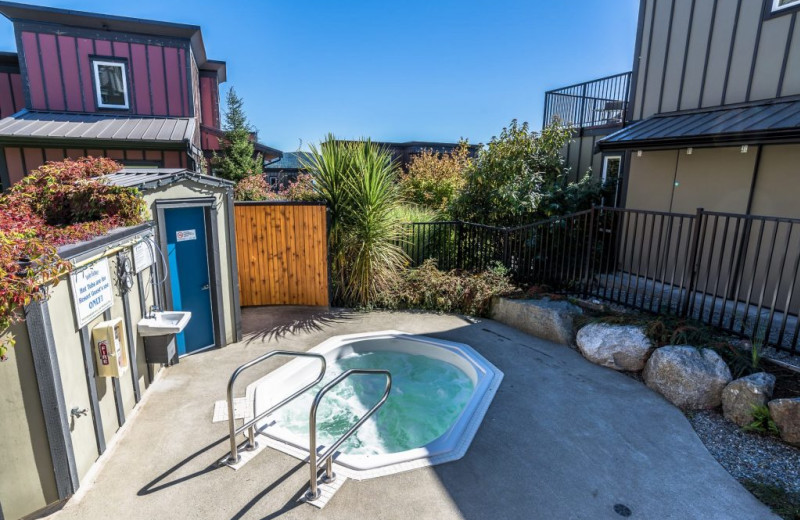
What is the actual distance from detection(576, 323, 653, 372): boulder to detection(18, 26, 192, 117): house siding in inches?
392

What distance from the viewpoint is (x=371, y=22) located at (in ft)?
50.8

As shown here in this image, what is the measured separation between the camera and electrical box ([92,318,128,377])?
3.26 metres

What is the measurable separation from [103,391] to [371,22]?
52.3 feet

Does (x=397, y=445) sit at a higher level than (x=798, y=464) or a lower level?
lower

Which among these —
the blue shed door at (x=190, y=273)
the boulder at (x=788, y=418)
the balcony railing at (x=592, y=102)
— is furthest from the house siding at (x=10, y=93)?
the boulder at (x=788, y=418)

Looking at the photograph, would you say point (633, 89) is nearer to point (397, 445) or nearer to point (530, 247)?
point (530, 247)

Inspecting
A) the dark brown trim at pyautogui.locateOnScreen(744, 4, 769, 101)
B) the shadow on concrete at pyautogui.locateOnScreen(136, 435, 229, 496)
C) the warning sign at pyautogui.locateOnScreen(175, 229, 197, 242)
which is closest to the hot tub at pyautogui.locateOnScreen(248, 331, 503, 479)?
the shadow on concrete at pyautogui.locateOnScreen(136, 435, 229, 496)

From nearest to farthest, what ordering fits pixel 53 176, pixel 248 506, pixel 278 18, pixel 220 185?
pixel 248 506 → pixel 53 176 → pixel 220 185 → pixel 278 18

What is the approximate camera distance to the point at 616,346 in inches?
201

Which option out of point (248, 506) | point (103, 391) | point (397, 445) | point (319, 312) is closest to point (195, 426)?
point (103, 391)

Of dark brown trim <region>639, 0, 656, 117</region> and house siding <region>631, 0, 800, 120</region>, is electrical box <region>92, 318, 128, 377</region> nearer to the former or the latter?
house siding <region>631, 0, 800, 120</region>

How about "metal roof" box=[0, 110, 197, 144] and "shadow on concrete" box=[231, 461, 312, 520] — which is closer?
"shadow on concrete" box=[231, 461, 312, 520]

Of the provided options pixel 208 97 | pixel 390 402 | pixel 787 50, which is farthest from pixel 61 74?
pixel 787 50

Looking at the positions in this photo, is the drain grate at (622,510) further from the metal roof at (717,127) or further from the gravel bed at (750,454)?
the metal roof at (717,127)
